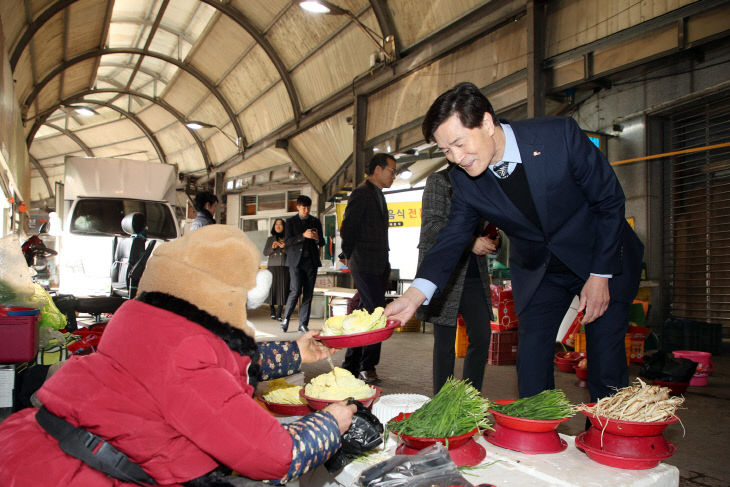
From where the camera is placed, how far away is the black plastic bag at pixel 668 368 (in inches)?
191

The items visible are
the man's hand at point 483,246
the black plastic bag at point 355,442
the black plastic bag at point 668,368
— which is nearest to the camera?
the black plastic bag at point 355,442

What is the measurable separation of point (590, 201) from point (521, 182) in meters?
0.30

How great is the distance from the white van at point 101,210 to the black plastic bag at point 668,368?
27.3ft

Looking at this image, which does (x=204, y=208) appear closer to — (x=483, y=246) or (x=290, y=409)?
(x=483, y=246)

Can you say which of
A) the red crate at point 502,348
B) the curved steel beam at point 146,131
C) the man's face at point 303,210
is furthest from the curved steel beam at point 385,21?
the curved steel beam at point 146,131

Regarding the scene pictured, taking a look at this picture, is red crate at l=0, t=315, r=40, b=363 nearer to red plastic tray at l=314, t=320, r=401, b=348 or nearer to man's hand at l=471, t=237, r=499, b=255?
red plastic tray at l=314, t=320, r=401, b=348

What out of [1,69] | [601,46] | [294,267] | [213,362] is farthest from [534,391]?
[1,69]

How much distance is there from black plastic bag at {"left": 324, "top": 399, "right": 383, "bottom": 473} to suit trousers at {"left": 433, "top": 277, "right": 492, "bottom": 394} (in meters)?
1.92

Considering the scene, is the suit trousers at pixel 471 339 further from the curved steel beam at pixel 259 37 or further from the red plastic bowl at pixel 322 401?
the curved steel beam at pixel 259 37

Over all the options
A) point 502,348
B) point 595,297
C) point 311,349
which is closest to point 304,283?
point 502,348

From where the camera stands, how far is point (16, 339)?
10.9 feet

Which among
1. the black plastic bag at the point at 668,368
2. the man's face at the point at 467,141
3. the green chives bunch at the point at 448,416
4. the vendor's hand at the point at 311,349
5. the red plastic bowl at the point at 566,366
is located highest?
the man's face at the point at 467,141

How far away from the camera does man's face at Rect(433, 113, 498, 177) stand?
2174 millimetres

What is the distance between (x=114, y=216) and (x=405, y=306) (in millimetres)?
9186
